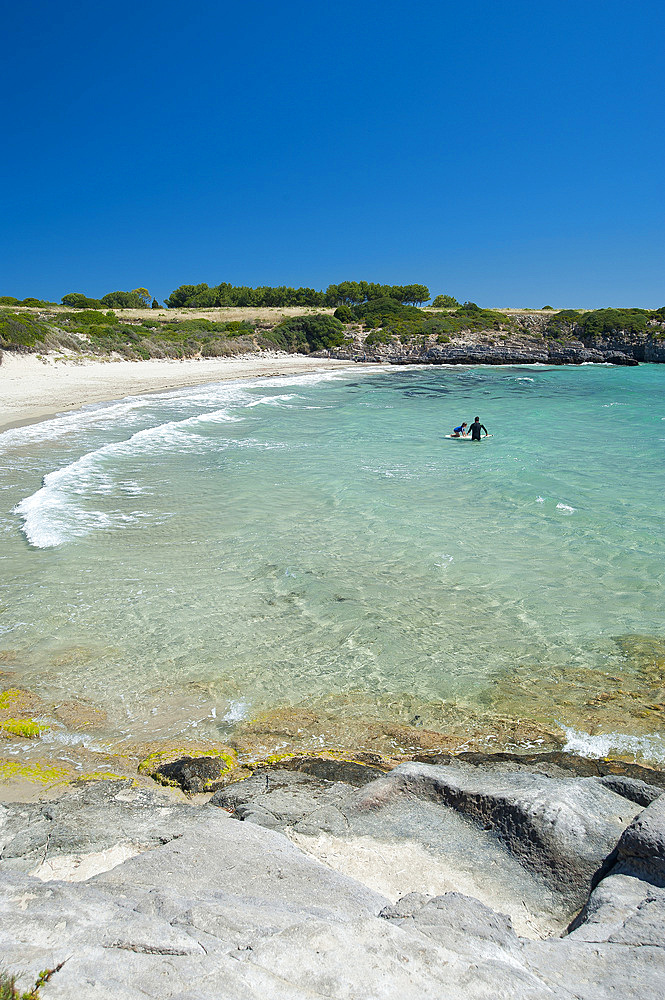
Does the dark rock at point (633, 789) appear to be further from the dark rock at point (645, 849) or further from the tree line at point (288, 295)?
the tree line at point (288, 295)

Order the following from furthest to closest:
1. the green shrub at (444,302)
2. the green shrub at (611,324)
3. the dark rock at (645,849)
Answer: the green shrub at (444,302), the green shrub at (611,324), the dark rock at (645,849)

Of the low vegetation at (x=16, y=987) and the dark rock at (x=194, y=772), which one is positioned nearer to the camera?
the low vegetation at (x=16, y=987)

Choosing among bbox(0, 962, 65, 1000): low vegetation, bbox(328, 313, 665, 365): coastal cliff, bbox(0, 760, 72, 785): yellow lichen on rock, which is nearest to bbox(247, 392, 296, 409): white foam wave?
bbox(0, 760, 72, 785): yellow lichen on rock

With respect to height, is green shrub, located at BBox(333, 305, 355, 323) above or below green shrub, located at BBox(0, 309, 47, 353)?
above

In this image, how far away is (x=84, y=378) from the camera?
108 feet

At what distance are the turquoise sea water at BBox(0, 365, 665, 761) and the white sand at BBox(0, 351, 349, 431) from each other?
24.5 feet

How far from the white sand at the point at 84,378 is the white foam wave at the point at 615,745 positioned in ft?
68.6

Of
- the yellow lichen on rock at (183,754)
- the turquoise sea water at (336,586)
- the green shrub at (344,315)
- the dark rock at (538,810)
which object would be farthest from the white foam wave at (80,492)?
the green shrub at (344,315)

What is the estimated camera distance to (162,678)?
610 centimetres

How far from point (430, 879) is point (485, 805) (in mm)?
645

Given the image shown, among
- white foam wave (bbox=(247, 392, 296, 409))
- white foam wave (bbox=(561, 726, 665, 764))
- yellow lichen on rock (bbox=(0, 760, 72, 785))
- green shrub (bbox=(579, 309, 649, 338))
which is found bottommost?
white foam wave (bbox=(561, 726, 665, 764))

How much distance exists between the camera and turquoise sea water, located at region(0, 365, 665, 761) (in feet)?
19.0

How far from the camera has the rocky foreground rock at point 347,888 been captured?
2072mm

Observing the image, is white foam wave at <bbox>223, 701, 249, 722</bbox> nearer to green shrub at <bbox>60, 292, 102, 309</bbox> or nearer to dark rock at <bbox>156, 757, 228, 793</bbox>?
dark rock at <bbox>156, 757, 228, 793</bbox>
